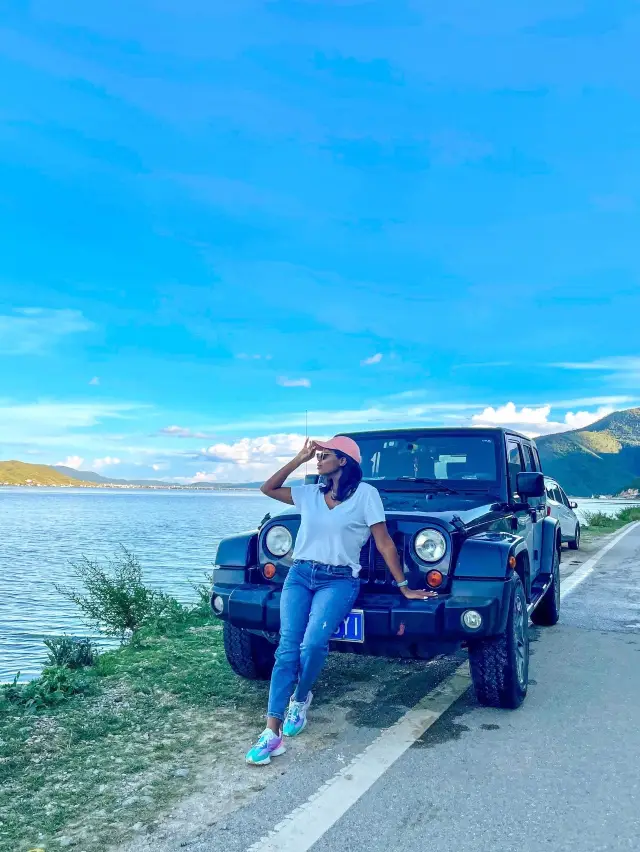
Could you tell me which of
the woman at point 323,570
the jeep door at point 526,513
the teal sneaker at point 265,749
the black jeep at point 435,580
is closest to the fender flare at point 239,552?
the black jeep at point 435,580

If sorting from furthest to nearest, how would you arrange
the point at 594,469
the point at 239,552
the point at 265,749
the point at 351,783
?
the point at 594,469 < the point at 239,552 < the point at 265,749 < the point at 351,783

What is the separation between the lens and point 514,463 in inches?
250

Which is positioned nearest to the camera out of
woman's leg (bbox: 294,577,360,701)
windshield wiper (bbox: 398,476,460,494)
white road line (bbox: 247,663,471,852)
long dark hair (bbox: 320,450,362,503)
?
white road line (bbox: 247,663,471,852)

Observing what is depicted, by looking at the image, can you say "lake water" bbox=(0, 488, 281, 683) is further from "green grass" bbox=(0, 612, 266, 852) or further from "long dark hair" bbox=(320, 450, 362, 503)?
"long dark hair" bbox=(320, 450, 362, 503)

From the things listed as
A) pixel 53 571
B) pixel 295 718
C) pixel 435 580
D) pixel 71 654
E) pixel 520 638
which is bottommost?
pixel 53 571

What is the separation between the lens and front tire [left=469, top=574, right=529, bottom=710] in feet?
15.0

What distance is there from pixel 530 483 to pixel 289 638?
2398 millimetres

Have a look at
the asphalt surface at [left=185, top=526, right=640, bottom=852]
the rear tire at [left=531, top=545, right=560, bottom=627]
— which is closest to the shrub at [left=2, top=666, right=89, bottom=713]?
the asphalt surface at [left=185, top=526, right=640, bottom=852]

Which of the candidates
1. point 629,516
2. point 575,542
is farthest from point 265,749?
point 629,516

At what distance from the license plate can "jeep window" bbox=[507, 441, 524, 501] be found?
6.92 feet

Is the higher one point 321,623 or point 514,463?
point 514,463

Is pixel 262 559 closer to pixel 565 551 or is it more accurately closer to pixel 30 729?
pixel 30 729

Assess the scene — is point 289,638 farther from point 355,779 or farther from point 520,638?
point 520,638

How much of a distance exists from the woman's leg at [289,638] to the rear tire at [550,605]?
380 cm
